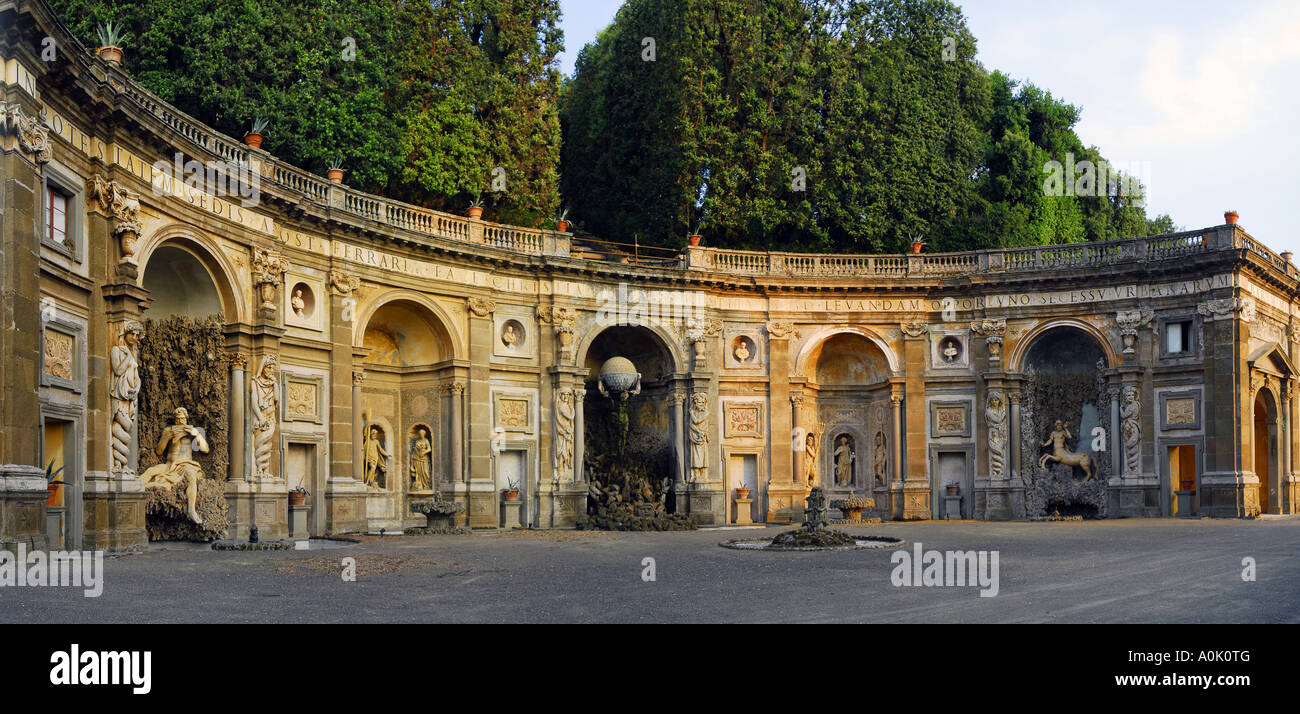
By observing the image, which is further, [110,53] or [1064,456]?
[1064,456]

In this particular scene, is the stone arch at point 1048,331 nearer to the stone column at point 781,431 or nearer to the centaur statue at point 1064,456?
the centaur statue at point 1064,456

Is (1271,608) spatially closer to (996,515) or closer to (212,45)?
(996,515)

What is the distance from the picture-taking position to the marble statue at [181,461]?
24.5 m

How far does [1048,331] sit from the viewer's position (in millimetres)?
38531

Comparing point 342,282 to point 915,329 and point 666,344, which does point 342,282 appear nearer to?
point 666,344

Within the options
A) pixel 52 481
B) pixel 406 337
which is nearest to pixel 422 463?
pixel 406 337

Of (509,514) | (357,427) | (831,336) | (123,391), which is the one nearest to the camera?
(123,391)

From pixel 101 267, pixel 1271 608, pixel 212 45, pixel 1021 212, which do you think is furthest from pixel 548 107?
pixel 1271 608

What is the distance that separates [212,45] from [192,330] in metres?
10.6

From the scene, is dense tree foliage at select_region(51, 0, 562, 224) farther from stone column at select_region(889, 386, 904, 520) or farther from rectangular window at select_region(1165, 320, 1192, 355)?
rectangular window at select_region(1165, 320, 1192, 355)

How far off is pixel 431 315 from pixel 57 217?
13847 mm

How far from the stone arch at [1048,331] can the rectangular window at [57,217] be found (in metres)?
29.5

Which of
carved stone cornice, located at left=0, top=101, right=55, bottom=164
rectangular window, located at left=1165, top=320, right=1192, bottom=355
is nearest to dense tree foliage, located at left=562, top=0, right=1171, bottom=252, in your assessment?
rectangular window, located at left=1165, top=320, right=1192, bottom=355

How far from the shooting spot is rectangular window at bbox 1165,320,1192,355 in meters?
36.2
